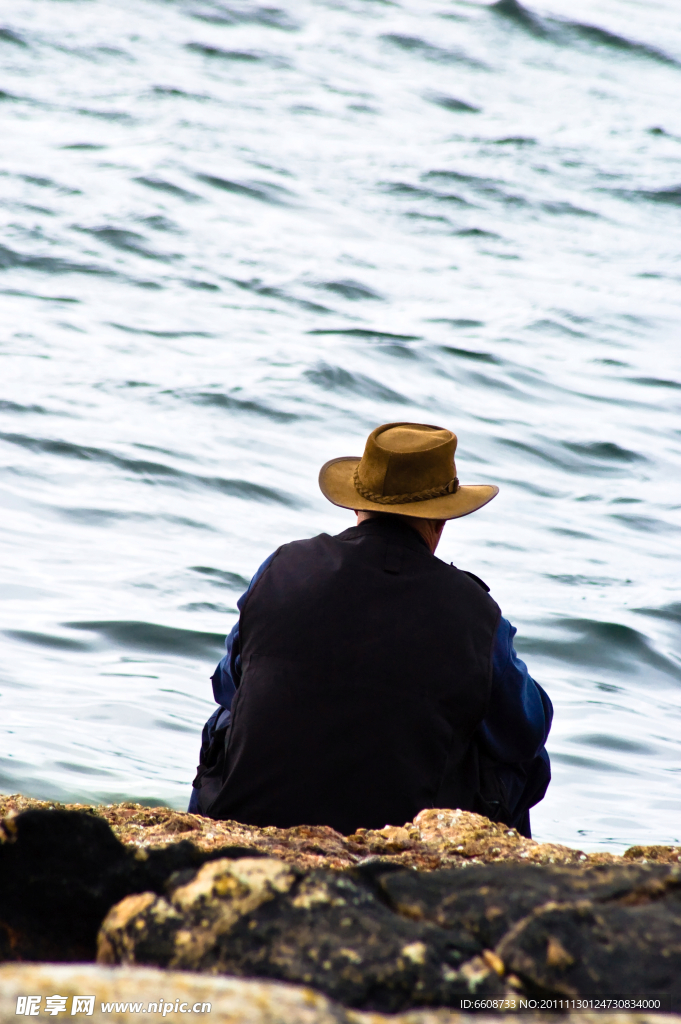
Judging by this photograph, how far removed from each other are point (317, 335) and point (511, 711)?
35.4 feet

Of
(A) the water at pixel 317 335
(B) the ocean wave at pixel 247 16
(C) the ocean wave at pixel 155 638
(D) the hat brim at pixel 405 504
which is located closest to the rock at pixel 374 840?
(D) the hat brim at pixel 405 504

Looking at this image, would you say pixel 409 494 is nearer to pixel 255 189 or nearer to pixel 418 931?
pixel 418 931

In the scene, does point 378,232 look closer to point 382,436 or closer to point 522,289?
point 522,289

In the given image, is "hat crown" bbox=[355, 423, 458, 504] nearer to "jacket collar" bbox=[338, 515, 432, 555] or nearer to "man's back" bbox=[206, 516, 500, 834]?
"jacket collar" bbox=[338, 515, 432, 555]

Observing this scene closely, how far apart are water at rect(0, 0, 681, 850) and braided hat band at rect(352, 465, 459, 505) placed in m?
1.83

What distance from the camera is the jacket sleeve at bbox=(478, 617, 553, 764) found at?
3.00 meters

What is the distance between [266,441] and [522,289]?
722 cm

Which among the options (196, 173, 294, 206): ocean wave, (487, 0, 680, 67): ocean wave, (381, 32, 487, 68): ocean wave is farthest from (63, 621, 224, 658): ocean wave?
(487, 0, 680, 67): ocean wave

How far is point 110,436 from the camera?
9758mm

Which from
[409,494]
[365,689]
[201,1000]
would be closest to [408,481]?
[409,494]

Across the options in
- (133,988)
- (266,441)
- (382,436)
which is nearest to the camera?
(133,988)

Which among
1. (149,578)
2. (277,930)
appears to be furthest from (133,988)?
(149,578)

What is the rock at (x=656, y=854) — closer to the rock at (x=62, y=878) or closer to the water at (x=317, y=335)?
the rock at (x=62, y=878)

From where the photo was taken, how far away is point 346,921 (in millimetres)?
1642
